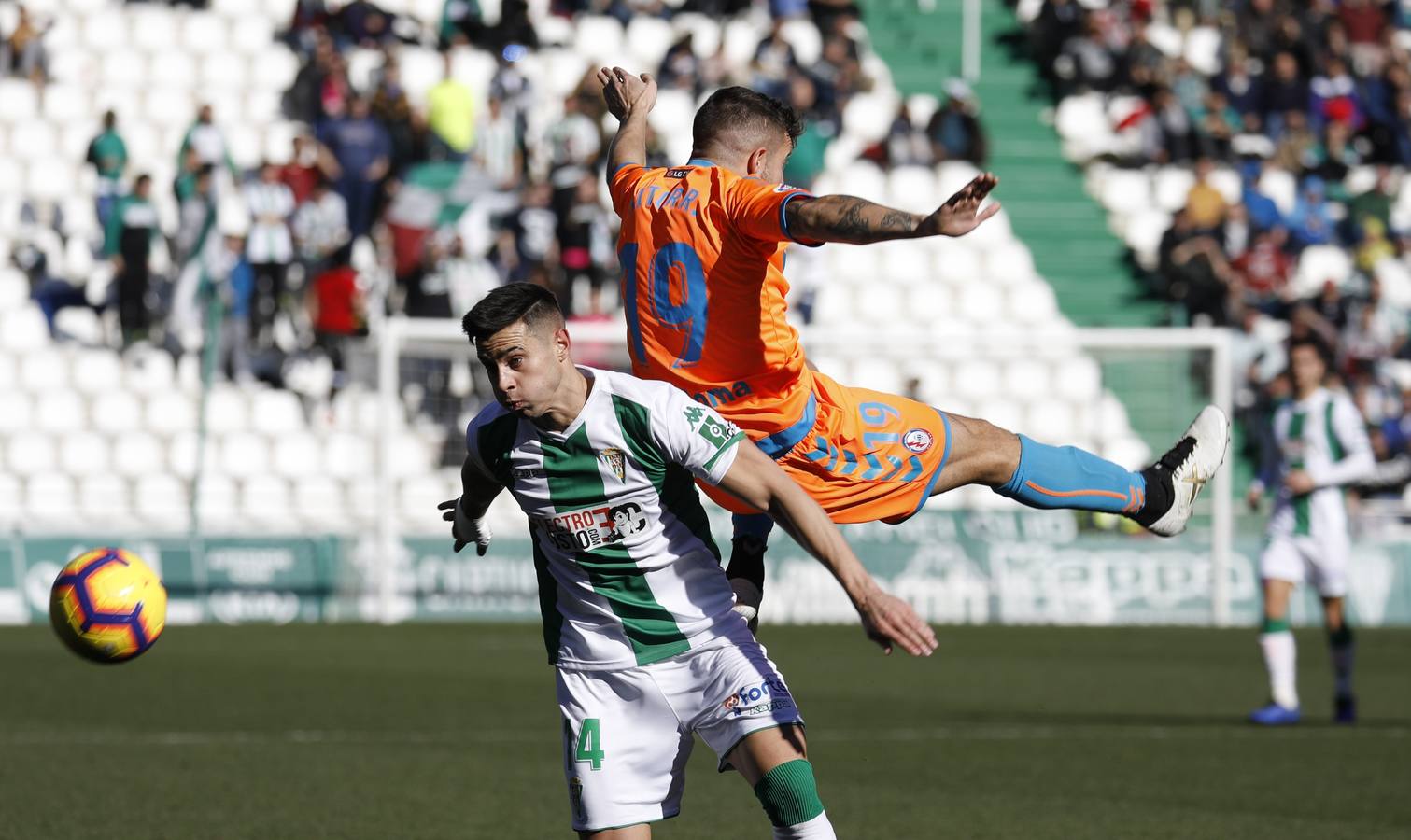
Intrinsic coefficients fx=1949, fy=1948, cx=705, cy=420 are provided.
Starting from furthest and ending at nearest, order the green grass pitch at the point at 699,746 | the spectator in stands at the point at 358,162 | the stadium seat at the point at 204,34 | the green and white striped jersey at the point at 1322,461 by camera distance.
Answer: the stadium seat at the point at 204,34
the spectator in stands at the point at 358,162
the green and white striped jersey at the point at 1322,461
the green grass pitch at the point at 699,746

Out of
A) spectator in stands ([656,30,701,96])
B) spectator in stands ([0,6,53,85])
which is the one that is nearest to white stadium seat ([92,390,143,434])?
spectator in stands ([0,6,53,85])

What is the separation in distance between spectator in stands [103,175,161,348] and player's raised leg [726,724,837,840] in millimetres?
15782

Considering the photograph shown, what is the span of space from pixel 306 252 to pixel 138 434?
252cm

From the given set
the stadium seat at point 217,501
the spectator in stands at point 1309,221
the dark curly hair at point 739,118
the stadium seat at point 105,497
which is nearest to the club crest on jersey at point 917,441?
the dark curly hair at point 739,118

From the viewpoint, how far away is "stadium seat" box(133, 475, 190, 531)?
19.0 meters

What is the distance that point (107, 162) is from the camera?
20.3 meters

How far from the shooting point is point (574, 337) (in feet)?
61.0

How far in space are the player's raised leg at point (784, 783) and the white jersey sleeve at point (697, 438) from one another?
2.45 ft

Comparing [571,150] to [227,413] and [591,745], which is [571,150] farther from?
[591,745]

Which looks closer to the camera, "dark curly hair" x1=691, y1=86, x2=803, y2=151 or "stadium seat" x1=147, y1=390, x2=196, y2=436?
"dark curly hair" x1=691, y1=86, x2=803, y2=151

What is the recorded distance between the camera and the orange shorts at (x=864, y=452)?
6684 mm

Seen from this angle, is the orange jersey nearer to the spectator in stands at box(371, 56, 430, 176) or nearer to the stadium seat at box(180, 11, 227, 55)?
the spectator in stands at box(371, 56, 430, 176)

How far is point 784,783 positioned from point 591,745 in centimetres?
55

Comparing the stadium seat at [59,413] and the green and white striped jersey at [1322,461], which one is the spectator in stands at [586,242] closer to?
the stadium seat at [59,413]
